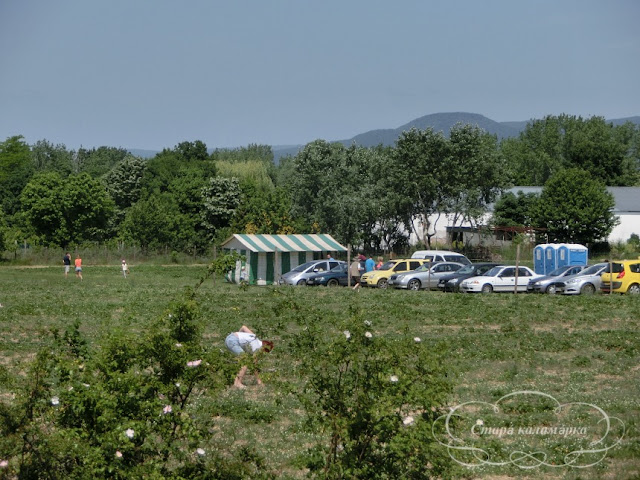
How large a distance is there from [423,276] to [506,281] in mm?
4138

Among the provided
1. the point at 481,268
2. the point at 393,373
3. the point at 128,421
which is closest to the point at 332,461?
the point at 393,373

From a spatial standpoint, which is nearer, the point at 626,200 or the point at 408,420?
the point at 408,420

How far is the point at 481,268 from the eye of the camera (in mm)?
39375

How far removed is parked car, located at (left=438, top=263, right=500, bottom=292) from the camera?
38.4 m

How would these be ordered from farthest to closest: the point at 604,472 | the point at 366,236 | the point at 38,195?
the point at 38,195 < the point at 366,236 < the point at 604,472

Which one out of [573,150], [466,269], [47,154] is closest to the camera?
[466,269]

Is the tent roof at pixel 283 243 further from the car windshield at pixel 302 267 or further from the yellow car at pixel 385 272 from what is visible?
the yellow car at pixel 385 272

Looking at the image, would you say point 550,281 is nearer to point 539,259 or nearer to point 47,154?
point 539,259

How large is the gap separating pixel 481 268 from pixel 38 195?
5143cm

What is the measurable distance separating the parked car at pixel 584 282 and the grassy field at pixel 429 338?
3.93 metres

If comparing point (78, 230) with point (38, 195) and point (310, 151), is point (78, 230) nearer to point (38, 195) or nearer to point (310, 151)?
point (38, 195)

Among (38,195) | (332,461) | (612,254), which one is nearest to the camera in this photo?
(332,461)

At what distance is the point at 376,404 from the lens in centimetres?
676

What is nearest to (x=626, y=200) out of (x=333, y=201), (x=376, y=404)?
(x=333, y=201)
